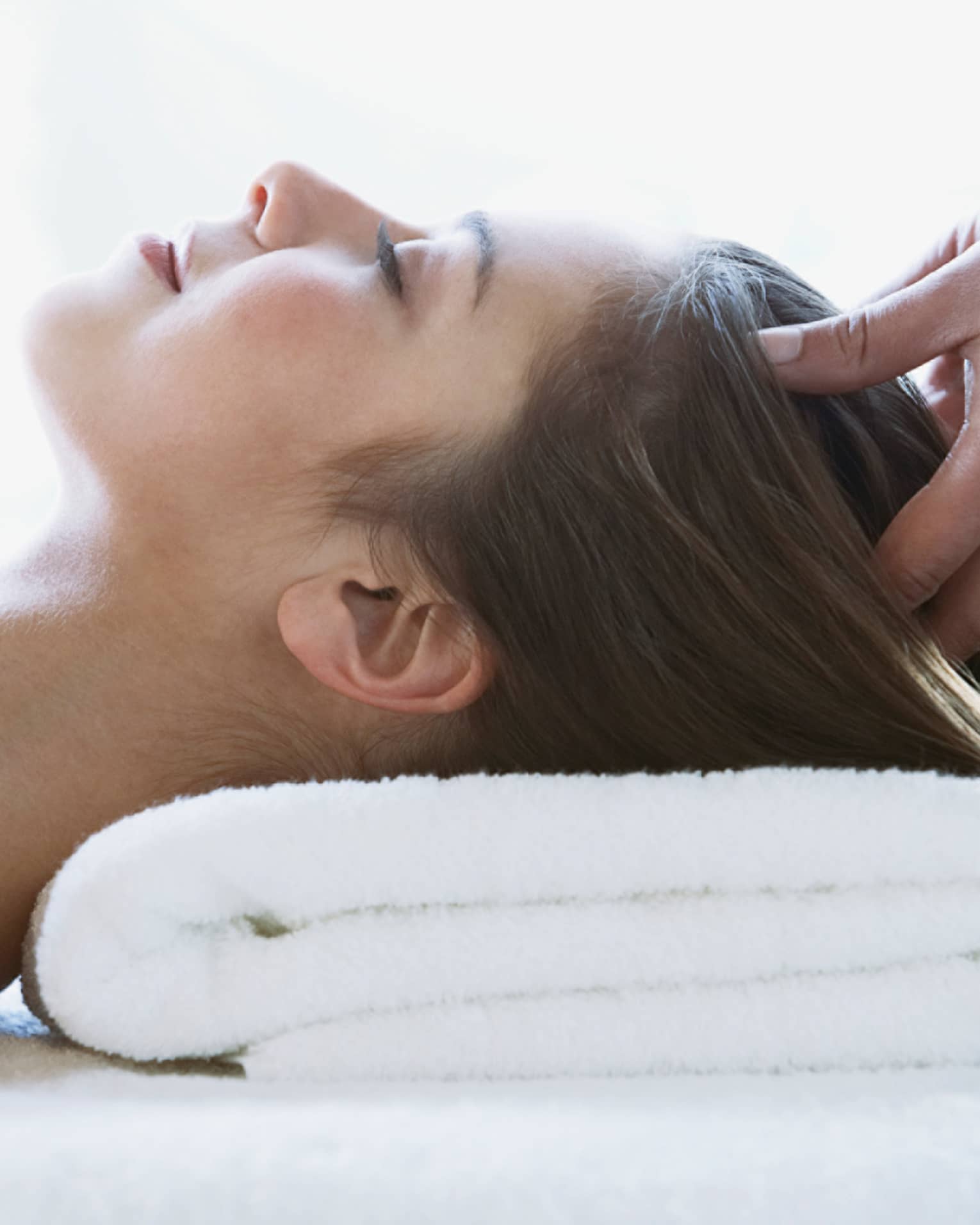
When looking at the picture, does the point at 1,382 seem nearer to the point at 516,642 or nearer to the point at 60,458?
the point at 60,458

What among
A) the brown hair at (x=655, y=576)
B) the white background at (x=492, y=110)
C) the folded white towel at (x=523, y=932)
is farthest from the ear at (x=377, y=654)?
the white background at (x=492, y=110)

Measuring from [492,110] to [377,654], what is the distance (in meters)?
1.21

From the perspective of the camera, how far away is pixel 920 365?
0.92 m

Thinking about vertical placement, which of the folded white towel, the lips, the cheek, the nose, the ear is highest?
the nose

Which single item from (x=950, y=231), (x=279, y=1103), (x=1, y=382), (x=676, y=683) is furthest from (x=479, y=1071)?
(x=1, y=382)

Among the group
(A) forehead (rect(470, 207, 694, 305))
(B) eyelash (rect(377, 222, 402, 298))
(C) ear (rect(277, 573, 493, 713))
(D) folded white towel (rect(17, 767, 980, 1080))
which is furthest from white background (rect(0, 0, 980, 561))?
(D) folded white towel (rect(17, 767, 980, 1080))

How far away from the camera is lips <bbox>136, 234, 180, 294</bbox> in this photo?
97 centimetres

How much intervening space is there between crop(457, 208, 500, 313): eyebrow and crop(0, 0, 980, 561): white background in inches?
33.5

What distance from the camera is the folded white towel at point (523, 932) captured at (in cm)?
66

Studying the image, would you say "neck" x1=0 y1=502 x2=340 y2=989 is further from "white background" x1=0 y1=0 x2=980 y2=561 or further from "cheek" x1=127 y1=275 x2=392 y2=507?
"white background" x1=0 y1=0 x2=980 y2=561

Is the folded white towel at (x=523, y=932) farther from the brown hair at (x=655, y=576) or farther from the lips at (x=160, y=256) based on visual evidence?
the lips at (x=160, y=256)

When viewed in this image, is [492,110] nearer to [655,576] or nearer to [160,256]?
[160,256]

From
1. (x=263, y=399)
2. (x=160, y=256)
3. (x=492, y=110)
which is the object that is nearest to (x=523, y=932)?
(x=263, y=399)

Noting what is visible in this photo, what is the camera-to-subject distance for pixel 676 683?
828 millimetres
